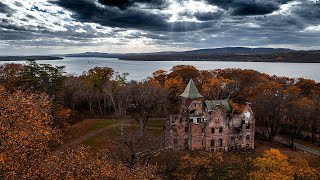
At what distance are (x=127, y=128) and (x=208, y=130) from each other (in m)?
18.1

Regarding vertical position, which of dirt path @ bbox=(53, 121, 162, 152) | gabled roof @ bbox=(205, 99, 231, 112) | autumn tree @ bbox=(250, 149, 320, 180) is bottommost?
dirt path @ bbox=(53, 121, 162, 152)

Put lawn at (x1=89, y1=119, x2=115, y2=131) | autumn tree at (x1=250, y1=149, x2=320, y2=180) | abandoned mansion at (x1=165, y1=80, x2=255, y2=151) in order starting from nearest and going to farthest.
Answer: autumn tree at (x1=250, y1=149, x2=320, y2=180)
abandoned mansion at (x1=165, y1=80, x2=255, y2=151)
lawn at (x1=89, y1=119, x2=115, y2=131)

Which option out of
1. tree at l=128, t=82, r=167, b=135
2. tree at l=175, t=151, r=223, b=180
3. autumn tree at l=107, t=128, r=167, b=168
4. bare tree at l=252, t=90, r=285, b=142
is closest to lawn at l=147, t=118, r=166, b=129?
tree at l=128, t=82, r=167, b=135

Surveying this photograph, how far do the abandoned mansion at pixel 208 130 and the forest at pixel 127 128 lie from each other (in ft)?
9.85

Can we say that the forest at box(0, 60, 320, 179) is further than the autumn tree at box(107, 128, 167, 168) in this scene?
No

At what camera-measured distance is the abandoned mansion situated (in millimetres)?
60219

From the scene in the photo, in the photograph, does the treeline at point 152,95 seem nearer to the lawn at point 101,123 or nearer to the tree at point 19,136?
the lawn at point 101,123

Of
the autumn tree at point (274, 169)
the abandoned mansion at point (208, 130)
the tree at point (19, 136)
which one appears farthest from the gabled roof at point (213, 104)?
the tree at point (19, 136)

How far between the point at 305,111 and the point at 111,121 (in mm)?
44147

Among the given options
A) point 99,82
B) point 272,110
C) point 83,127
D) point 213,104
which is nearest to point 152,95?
point 213,104

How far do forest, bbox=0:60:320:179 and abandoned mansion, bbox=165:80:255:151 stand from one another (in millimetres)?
3001

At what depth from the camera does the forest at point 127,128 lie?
793 inches

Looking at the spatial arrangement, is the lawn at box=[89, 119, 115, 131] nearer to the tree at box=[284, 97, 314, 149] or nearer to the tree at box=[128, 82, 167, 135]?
the tree at box=[128, 82, 167, 135]

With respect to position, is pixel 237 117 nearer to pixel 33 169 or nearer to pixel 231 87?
pixel 231 87
